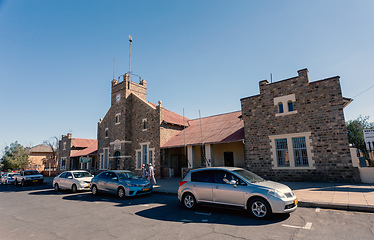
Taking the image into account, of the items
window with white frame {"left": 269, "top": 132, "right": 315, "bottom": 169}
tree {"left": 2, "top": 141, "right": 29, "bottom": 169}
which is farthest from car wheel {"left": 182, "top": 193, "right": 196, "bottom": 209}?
tree {"left": 2, "top": 141, "right": 29, "bottom": 169}

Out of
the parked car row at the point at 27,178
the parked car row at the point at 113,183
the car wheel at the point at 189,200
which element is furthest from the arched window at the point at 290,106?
the parked car row at the point at 27,178

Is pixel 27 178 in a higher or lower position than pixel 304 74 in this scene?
lower

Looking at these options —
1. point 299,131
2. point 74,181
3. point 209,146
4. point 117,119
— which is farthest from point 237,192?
point 117,119

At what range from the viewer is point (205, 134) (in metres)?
20.0

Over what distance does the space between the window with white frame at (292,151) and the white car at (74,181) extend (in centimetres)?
1298

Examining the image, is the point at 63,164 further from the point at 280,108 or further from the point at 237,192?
the point at 237,192

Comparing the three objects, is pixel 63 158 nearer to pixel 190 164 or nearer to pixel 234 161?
pixel 190 164

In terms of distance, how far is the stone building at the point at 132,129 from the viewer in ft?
72.5

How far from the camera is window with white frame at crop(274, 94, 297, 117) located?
1422cm

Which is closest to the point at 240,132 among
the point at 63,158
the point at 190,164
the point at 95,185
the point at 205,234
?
the point at 190,164

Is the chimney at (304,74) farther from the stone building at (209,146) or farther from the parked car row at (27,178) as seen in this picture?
the parked car row at (27,178)

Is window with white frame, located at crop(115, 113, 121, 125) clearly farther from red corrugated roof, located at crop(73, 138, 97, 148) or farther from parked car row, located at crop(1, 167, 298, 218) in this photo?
parked car row, located at crop(1, 167, 298, 218)

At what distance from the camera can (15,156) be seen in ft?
147

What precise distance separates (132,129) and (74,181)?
35.7 ft
